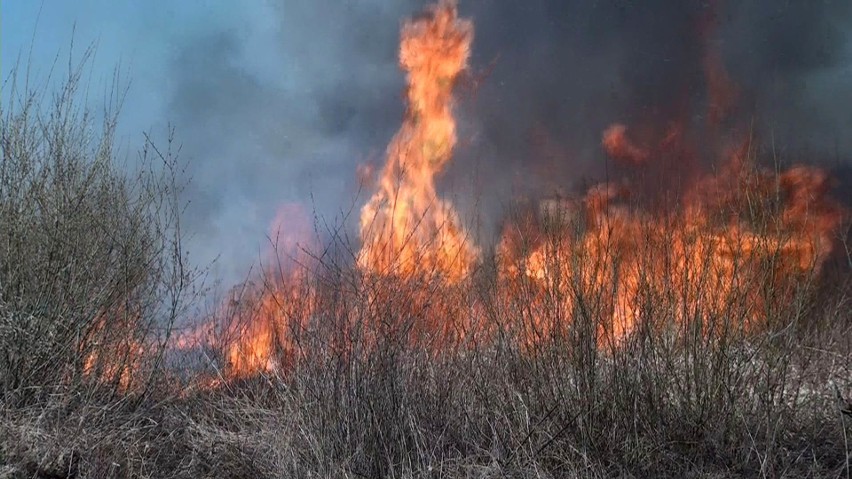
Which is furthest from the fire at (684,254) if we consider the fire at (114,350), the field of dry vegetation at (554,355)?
the fire at (114,350)

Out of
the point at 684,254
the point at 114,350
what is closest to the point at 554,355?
the point at 684,254

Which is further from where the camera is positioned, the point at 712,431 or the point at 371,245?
the point at 371,245

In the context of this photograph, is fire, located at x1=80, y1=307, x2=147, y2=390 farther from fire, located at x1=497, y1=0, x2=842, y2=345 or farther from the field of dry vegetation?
fire, located at x1=497, y1=0, x2=842, y2=345

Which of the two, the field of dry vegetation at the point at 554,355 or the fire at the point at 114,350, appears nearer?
the field of dry vegetation at the point at 554,355

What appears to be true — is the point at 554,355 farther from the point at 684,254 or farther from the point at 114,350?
the point at 114,350

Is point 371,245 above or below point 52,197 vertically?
below

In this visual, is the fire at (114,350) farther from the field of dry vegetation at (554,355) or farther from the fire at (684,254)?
the fire at (684,254)

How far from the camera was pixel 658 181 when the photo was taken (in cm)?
553

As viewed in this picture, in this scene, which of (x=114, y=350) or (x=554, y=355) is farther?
(x=114, y=350)

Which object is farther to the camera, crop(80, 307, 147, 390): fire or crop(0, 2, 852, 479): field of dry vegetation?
crop(80, 307, 147, 390): fire

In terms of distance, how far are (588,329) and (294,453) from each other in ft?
9.39

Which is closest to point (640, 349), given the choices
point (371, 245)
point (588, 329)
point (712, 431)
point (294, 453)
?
point (588, 329)

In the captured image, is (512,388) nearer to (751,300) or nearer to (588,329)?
(588,329)

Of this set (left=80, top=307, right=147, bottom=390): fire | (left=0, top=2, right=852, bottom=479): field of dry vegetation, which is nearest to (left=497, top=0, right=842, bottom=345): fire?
(left=0, top=2, right=852, bottom=479): field of dry vegetation
